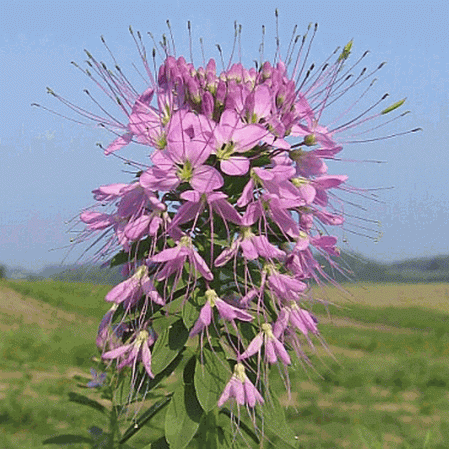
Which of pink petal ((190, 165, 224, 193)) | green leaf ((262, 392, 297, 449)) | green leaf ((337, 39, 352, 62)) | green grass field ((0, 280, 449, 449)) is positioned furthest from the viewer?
green grass field ((0, 280, 449, 449))

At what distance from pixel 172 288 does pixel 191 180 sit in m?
0.40

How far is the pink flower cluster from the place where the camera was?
2.24 metres

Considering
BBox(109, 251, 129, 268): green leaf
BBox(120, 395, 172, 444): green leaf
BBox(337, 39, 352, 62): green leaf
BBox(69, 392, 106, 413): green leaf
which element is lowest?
BBox(69, 392, 106, 413): green leaf

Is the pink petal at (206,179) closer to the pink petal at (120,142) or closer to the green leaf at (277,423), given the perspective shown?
the pink petal at (120,142)

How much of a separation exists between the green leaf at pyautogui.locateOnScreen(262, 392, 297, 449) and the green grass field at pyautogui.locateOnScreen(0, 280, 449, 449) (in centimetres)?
49

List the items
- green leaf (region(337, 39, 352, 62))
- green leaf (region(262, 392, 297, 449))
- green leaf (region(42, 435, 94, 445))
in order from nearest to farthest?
green leaf (region(262, 392, 297, 449)) → green leaf (region(337, 39, 352, 62)) → green leaf (region(42, 435, 94, 445))

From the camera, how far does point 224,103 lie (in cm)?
236

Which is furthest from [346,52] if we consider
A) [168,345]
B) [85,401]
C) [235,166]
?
[85,401]

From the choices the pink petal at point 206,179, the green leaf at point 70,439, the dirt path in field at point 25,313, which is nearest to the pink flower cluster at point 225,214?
the pink petal at point 206,179

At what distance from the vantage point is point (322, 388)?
12.0 m

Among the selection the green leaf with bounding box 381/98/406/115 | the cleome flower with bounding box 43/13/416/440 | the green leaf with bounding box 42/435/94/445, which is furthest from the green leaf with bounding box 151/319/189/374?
the green leaf with bounding box 42/435/94/445

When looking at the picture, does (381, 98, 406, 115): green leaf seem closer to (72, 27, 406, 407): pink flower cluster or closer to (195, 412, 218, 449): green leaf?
(72, 27, 406, 407): pink flower cluster

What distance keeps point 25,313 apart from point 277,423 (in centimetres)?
1883

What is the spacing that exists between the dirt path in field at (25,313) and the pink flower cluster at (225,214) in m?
15.3
